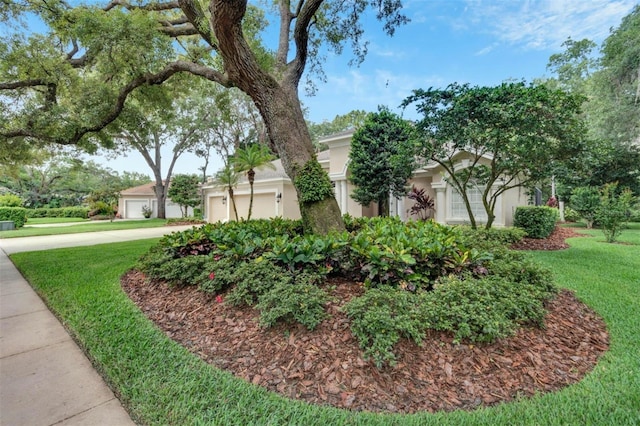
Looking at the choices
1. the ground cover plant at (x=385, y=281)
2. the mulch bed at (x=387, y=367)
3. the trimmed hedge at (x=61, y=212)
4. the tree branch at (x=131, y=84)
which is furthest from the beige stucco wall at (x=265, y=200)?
the trimmed hedge at (x=61, y=212)

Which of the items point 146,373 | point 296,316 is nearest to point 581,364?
point 296,316

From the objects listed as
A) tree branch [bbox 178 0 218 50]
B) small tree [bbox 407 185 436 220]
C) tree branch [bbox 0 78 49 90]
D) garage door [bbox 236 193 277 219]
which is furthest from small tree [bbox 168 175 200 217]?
tree branch [bbox 178 0 218 50]

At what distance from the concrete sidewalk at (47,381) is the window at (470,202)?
11469 mm

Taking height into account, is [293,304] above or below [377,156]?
below

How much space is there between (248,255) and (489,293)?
10.5 feet

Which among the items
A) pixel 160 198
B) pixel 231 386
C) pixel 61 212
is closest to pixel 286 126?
pixel 231 386

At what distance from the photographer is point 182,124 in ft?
78.0

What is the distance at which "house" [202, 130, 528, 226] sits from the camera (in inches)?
445

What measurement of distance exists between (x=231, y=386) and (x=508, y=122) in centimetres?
729

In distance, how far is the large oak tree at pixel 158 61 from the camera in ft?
18.5

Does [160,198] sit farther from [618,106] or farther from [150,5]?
[618,106]

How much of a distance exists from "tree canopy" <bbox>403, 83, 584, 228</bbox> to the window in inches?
141

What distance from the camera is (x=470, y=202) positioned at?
1144 centimetres

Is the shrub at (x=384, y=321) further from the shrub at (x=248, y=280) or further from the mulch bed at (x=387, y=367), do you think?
the shrub at (x=248, y=280)
